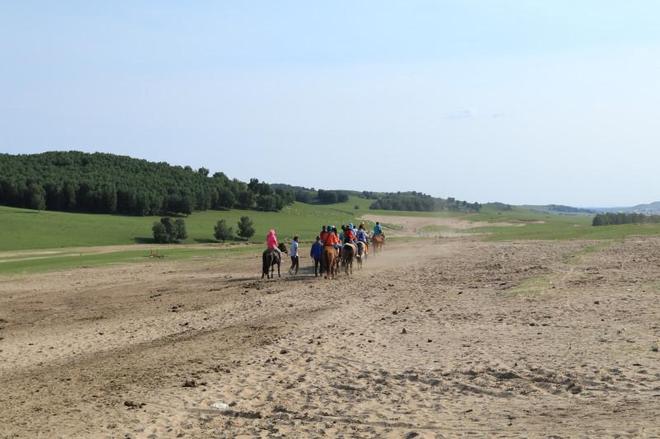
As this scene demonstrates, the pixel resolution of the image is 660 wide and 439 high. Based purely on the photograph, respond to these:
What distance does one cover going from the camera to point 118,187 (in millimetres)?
96188

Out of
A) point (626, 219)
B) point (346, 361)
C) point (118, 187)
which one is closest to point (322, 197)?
point (118, 187)

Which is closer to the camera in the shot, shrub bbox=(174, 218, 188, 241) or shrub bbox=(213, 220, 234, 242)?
shrub bbox=(174, 218, 188, 241)

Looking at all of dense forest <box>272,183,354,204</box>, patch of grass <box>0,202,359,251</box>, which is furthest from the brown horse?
dense forest <box>272,183,354,204</box>

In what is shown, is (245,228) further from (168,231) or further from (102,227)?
(102,227)

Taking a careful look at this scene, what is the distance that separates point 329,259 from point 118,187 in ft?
243

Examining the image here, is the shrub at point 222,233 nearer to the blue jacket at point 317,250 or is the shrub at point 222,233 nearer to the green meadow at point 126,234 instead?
the green meadow at point 126,234

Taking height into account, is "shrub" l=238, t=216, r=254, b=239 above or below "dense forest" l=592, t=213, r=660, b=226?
below

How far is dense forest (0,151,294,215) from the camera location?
92938 mm

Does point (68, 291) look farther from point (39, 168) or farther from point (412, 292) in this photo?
point (39, 168)

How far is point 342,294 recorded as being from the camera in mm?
22625

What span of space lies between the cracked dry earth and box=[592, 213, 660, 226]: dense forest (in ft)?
184

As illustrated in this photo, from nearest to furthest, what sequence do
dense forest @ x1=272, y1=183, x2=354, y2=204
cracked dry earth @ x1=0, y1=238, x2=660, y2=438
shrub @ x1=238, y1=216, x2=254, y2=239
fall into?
cracked dry earth @ x1=0, y1=238, x2=660, y2=438 → shrub @ x1=238, y1=216, x2=254, y2=239 → dense forest @ x1=272, y1=183, x2=354, y2=204

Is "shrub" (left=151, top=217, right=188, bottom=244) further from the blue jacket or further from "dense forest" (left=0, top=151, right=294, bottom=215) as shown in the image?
the blue jacket

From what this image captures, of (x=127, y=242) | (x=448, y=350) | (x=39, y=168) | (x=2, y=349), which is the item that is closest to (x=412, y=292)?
(x=448, y=350)
